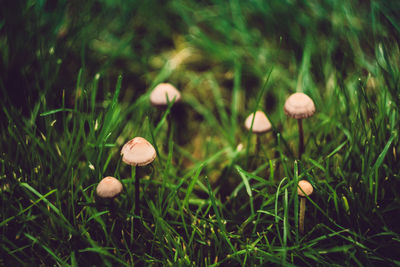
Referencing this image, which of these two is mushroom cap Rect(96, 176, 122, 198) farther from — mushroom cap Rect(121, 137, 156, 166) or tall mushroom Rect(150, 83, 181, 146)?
tall mushroom Rect(150, 83, 181, 146)

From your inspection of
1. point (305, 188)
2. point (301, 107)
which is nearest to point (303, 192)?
point (305, 188)

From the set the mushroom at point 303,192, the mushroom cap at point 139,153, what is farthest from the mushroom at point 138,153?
the mushroom at point 303,192

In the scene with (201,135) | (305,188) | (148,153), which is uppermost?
(148,153)

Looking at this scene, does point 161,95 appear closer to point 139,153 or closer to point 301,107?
point 139,153

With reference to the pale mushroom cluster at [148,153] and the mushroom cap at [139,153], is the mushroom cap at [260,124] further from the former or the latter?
the mushroom cap at [139,153]

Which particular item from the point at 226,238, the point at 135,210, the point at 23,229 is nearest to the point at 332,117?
the point at 226,238

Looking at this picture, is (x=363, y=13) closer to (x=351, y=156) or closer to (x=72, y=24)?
(x=351, y=156)
